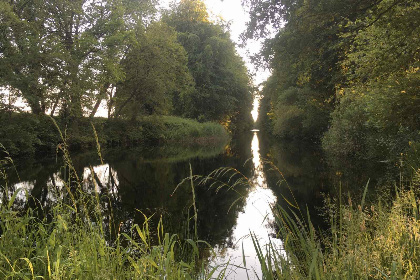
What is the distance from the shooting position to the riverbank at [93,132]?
16.9m

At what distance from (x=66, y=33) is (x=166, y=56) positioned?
7985 millimetres

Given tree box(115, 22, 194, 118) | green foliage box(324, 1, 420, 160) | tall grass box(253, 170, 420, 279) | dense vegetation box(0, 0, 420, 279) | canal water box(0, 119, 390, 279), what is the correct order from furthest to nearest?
1. tree box(115, 22, 194, 118)
2. green foliage box(324, 1, 420, 160)
3. canal water box(0, 119, 390, 279)
4. dense vegetation box(0, 0, 420, 279)
5. tall grass box(253, 170, 420, 279)

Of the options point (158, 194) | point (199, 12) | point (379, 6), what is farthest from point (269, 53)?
point (199, 12)

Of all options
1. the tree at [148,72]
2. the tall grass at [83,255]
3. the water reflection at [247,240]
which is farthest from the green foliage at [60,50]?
the tall grass at [83,255]

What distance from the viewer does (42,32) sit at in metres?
19.6

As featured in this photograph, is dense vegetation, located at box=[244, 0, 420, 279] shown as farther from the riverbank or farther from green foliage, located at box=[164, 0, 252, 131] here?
green foliage, located at box=[164, 0, 252, 131]

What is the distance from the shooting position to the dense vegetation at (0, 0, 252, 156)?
17219 millimetres

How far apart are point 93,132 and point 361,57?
42.7 ft

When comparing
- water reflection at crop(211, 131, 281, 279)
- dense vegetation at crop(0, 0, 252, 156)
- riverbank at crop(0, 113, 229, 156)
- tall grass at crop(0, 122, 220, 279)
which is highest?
dense vegetation at crop(0, 0, 252, 156)

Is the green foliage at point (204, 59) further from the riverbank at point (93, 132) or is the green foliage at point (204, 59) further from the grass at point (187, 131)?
the riverbank at point (93, 132)

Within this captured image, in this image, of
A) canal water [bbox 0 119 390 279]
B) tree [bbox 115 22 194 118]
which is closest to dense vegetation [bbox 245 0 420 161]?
canal water [bbox 0 119 390 279]

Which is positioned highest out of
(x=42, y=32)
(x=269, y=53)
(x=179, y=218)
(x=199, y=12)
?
(x=199, y=12)

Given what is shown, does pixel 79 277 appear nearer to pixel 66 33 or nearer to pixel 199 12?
pixel 66 33

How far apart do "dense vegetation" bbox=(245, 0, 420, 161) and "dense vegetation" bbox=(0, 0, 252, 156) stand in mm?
9248
